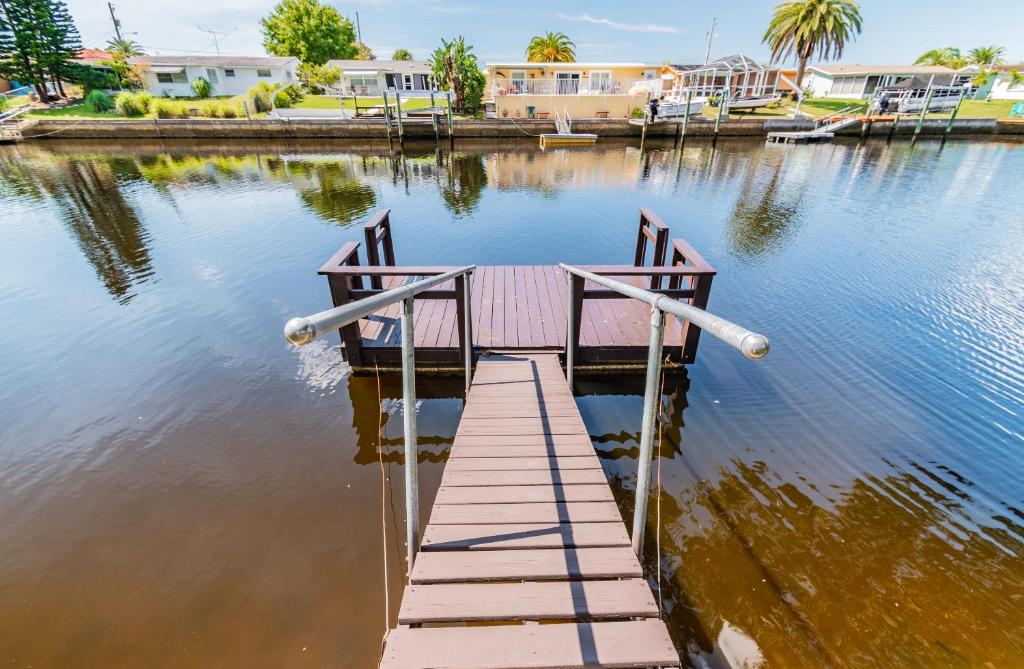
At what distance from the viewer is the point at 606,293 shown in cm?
582

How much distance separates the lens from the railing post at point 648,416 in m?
2.17

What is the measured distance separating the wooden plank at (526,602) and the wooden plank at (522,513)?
53cm

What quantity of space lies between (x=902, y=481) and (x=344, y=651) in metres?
5.90

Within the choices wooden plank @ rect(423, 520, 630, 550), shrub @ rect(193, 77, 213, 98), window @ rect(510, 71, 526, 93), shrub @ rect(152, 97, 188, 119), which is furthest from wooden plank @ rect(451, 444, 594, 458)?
shrub @ rect(193, 77, 213, 98)

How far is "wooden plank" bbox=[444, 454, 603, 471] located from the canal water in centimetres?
94

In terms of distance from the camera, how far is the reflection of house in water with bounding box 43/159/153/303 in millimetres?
10156

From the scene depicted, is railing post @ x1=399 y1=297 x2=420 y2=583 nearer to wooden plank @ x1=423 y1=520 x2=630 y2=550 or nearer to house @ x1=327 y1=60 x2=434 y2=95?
wooden plank @ x1=423 y1=520 x2=630 y2=550

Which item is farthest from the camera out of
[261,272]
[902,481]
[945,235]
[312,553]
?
[945,235]

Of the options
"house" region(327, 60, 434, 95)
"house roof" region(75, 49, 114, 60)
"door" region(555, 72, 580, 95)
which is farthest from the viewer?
"house roof" region(75, 49, 114, 60)

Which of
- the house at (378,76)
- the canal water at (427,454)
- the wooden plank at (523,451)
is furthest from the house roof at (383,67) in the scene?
the wooden plank at (523,451)

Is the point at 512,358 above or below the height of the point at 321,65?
below

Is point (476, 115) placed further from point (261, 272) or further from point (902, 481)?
point (902, 481)

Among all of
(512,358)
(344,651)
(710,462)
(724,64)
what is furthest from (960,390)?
(724,64)

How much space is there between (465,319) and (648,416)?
3.40 m
